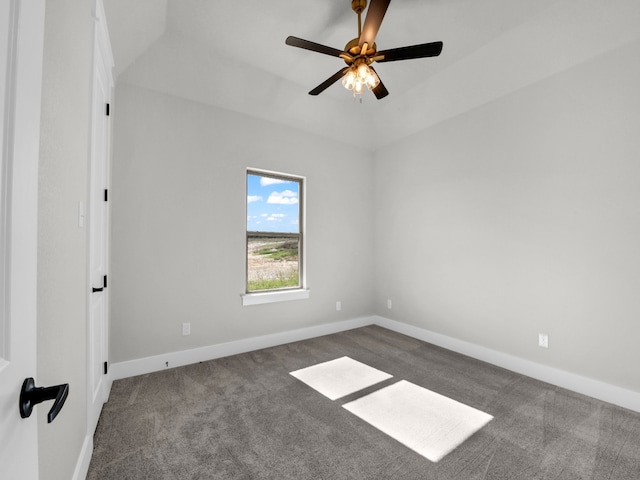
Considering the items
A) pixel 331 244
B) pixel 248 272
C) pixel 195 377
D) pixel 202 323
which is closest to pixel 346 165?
pixel 331 244

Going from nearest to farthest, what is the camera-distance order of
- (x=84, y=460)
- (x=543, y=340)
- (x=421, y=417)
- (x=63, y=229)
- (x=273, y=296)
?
(x=63, y=229) → (x=84, y=460) → (x=421, y=417) → (x=543, y=340) → (x=273, y=296)

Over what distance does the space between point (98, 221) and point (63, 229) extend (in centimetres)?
91

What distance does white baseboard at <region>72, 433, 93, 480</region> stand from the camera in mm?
1478

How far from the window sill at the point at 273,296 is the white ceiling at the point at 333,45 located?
2128 millimetres

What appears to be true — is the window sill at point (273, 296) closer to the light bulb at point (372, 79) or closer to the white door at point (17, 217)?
the light bulb at point (372, 79)

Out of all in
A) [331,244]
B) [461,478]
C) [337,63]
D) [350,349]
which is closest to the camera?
[461,478]

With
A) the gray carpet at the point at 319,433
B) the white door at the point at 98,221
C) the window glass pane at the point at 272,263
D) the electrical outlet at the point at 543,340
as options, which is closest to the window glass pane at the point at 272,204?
the window glass pane at the point at 272,263

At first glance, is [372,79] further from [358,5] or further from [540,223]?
[540,223]

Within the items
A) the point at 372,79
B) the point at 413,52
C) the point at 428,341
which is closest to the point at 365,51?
the point at 372,79

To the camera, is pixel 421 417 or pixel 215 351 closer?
pixel 421 417

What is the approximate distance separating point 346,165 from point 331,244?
3.88ft

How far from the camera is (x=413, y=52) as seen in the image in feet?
6.81

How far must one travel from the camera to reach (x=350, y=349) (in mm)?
3535

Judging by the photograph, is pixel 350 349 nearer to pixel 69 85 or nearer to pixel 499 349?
pixel 499 349
